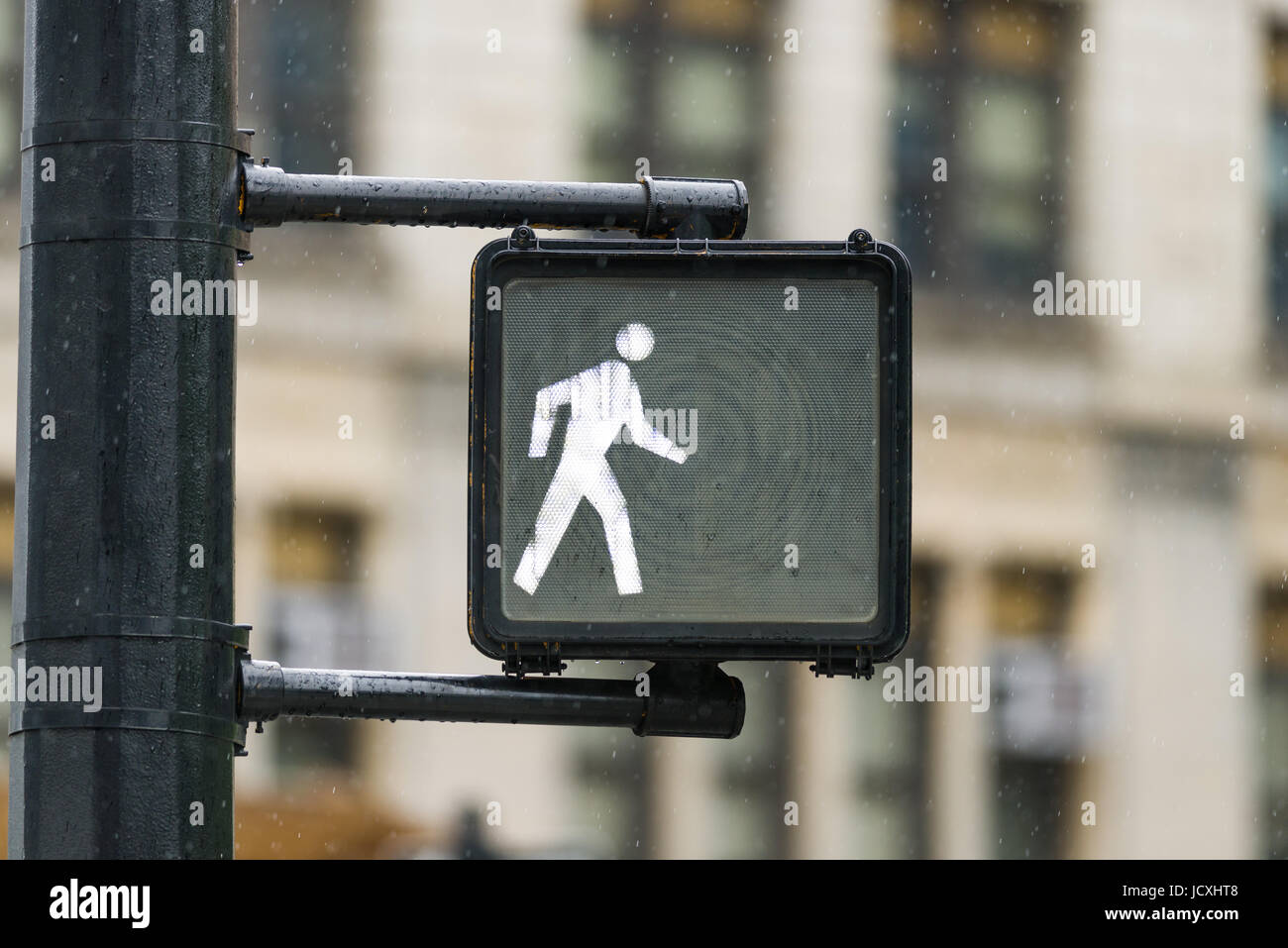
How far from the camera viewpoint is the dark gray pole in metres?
3.81

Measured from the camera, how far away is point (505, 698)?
13.3ft

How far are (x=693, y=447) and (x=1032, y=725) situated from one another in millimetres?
25419

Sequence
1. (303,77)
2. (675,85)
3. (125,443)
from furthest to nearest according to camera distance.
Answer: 1. (675,85)
2. (303,77)
3. (125,443)

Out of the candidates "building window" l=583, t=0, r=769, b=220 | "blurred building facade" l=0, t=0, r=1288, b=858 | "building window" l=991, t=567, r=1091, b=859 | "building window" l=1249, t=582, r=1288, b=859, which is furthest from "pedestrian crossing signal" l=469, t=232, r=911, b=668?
"building window" l=1249, t=582, r=1288, b=859

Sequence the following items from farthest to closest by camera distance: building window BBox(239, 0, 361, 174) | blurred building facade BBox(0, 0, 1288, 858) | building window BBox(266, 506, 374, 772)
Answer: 1. blurred building facade BBox(0, 0, 1288, 858)
2. building window BBox(239, 0, 361, 174)
3. building window BBox(266, 506, 374, 772)

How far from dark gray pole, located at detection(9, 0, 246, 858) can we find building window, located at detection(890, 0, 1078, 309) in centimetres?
2538

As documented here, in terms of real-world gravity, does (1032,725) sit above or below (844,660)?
below

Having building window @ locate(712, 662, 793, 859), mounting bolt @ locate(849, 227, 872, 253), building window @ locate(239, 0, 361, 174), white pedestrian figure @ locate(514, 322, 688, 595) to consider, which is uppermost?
building window @ locate(239, 0, 361, 174)

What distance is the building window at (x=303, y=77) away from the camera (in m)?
25.0

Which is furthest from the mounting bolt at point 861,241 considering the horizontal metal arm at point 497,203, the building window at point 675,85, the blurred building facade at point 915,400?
the building window at point 675,85

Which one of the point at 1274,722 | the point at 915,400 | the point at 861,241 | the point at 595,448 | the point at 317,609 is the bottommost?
the point at 1274,722

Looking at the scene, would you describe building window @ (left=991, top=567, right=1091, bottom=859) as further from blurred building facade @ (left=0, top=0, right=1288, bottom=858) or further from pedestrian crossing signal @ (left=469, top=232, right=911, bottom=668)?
pedestrian crossing signal @ (left=469, top=232, right=911, bottom=668)

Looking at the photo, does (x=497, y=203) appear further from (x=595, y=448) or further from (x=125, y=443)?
(x=125, y=443)

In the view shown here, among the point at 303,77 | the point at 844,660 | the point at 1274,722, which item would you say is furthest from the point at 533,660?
the point at 1274,722
